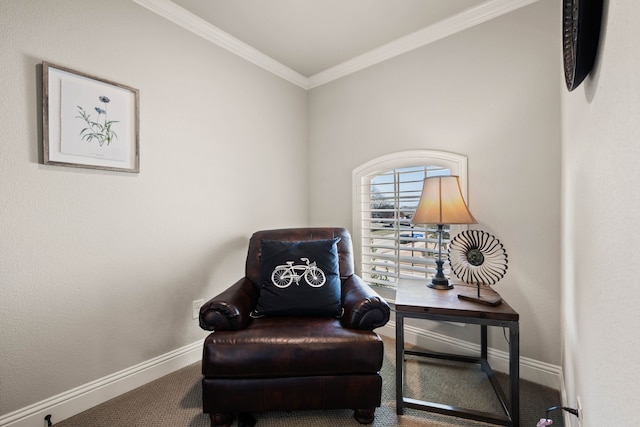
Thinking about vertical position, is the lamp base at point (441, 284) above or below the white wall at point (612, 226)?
below

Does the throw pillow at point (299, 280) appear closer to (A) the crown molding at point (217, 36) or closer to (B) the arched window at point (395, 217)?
(B) the arched window at point (395, 217)

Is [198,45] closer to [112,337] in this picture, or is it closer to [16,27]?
[16,27]

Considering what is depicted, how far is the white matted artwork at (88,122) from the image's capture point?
5.09ft

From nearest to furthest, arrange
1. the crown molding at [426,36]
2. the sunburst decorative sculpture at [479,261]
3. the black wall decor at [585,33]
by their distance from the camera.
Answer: the black wall decor at [585,33] → the sunburst decorative sculpture at [479,261] → the crown molding at [426,36]

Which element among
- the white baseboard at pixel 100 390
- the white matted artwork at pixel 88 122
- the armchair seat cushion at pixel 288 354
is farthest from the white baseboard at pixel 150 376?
the white matted artwork at pixel 88 122

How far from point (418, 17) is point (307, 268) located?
2098 mm

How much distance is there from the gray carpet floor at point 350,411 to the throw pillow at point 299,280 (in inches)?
22.6

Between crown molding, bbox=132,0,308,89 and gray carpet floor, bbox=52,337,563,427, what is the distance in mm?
2601

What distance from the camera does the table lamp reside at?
1835 mm

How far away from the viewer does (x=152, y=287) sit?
199 cm

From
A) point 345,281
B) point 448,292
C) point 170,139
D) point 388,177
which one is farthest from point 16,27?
point 448,292

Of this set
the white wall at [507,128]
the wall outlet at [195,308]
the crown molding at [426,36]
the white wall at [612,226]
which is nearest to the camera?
the white wall at [612,226]

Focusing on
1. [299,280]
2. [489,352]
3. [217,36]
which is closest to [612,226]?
[299,280]

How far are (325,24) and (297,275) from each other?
199 centimetres
